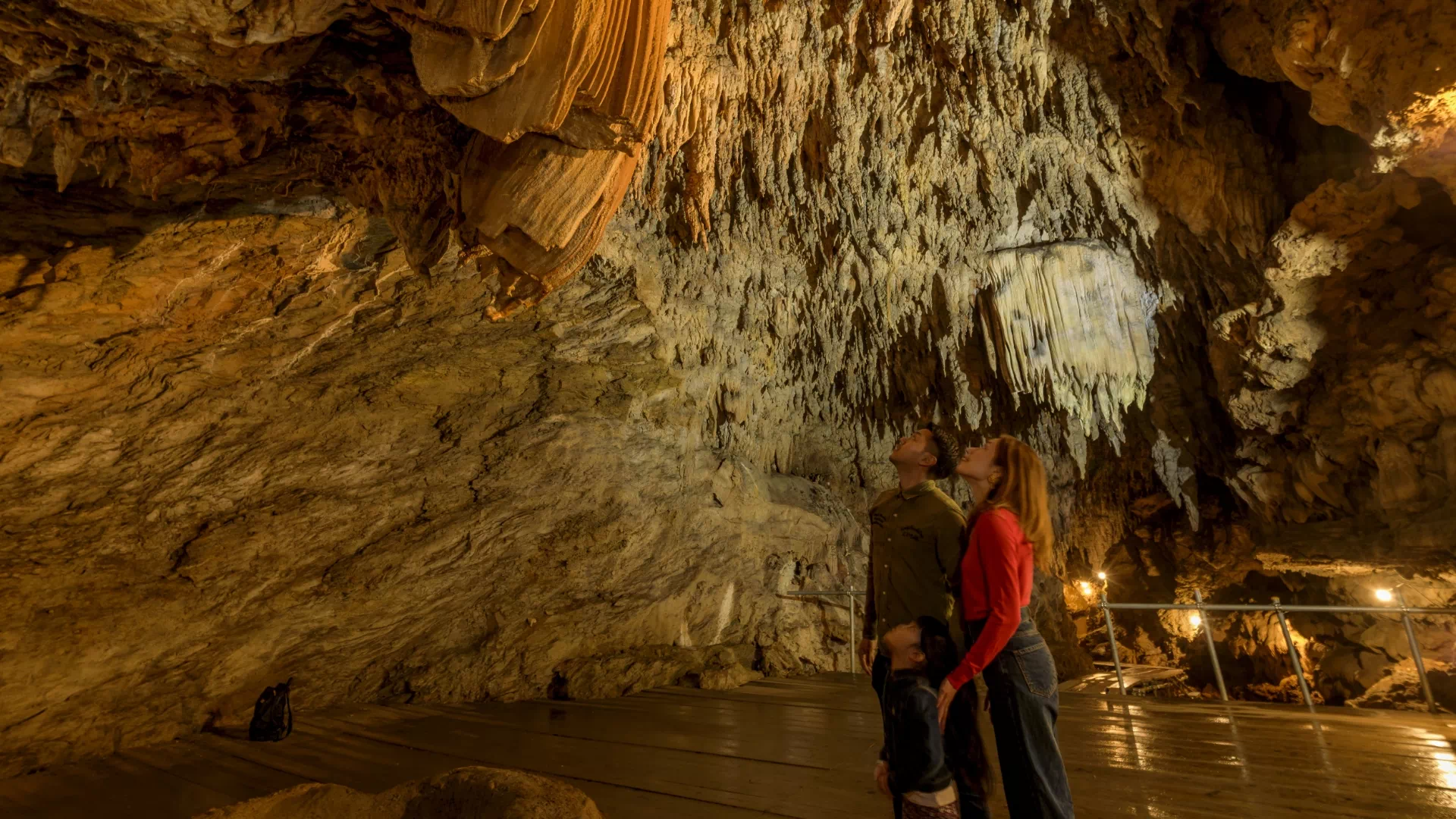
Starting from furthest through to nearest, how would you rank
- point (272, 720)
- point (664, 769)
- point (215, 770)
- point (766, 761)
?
point (272, 720), point (215, 770), point (766, 761), point (664, 769)

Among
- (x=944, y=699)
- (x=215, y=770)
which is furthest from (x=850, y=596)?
(x=944, y=699)

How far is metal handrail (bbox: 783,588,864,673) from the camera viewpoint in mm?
6718

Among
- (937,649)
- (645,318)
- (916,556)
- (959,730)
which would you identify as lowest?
(959,730)

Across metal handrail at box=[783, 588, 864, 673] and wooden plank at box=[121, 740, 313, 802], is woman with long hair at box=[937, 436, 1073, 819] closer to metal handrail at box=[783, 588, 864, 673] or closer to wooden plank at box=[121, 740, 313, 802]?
wooden plank at box=[121, 740, 313, 802]

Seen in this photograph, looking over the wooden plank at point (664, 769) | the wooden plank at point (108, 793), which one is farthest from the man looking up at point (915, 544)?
the wooden plank at point (108, 793)

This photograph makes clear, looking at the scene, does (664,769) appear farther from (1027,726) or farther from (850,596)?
(850,596)

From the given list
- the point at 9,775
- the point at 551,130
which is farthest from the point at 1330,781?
the point at 9,775

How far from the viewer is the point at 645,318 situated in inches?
261

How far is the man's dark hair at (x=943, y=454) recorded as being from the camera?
2.14 metres

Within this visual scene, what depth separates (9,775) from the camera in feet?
13.0

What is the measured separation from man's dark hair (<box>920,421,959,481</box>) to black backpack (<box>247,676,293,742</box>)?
4666 millimetres

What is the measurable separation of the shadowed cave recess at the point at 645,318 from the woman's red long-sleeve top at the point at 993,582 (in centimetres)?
186

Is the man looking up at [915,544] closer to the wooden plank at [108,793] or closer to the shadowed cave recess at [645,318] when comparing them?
the shadowed cave recess at [645,318]

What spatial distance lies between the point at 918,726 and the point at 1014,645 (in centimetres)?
35
